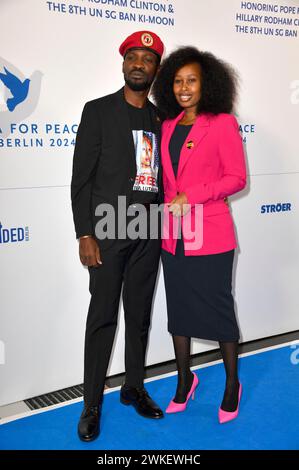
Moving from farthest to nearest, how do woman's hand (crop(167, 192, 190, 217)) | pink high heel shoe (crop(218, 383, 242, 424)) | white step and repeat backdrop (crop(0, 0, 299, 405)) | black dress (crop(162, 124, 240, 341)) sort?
white step and repeat backdrop (crop(0, 0, 299, 405))
pink high heel shoe (crop(218, 383, 242, 424))
black dress (crop(162, 124, 240, 341))
woman's hand (crop(167, 192, 190, 217))

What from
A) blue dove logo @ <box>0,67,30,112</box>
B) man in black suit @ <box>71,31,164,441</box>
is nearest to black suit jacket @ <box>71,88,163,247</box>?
man in black suit @ <box>71,31,164,441</box>

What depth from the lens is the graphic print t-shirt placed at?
87.5 inches

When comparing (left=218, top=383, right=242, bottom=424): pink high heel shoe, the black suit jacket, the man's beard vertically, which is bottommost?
(left=218, top=383, right=242, bottom=424): pink high heel shoe

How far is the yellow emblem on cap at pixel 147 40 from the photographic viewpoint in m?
2.16

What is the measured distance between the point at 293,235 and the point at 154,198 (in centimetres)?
153

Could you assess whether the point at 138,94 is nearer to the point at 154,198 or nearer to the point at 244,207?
the point at 154,198

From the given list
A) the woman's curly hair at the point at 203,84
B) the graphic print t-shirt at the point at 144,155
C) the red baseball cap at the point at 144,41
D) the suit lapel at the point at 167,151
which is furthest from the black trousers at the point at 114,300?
the red baseball cap at the point at 144,41

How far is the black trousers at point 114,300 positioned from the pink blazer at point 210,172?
0.20 meters

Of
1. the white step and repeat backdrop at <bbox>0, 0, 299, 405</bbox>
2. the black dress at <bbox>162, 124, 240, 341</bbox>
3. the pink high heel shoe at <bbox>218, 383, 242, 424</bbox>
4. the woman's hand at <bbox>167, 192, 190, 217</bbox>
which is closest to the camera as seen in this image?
the woman's hand at <bbox>167, 192, 190, 217</bbox>

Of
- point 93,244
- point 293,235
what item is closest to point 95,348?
point 93,244

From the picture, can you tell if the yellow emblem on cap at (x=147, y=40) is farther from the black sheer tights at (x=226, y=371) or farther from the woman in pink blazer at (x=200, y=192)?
the black sheer tights at (x=226, y=371)

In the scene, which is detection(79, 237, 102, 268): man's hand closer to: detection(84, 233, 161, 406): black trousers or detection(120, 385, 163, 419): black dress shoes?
detection(84, 233, 161, 406): black trousers

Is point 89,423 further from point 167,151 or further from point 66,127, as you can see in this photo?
point 66,127

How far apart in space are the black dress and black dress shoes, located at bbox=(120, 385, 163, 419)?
38 cm
